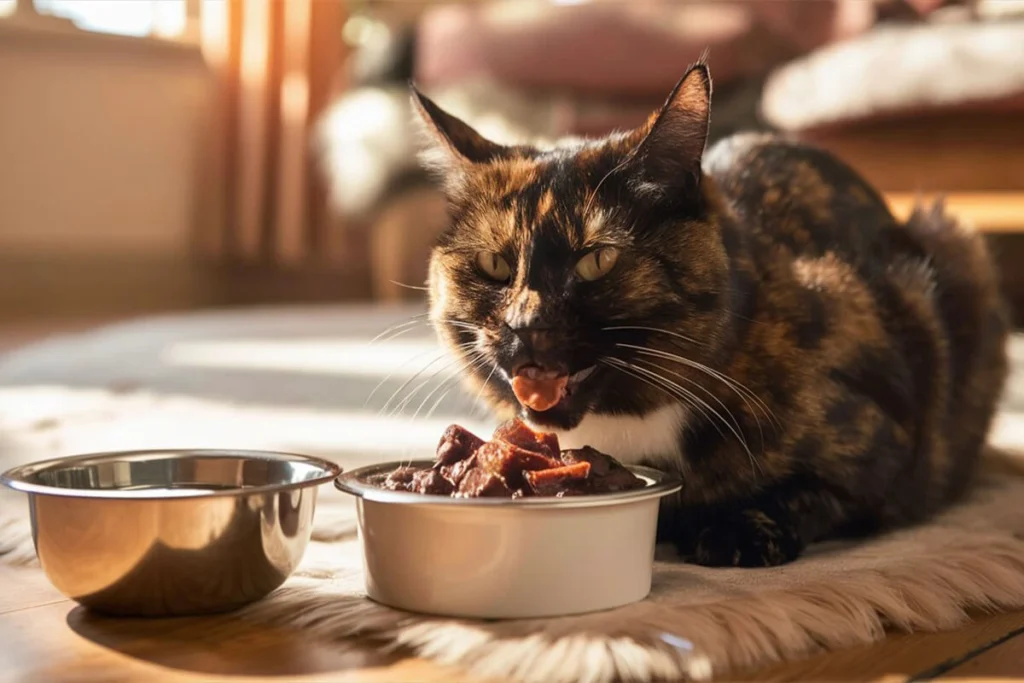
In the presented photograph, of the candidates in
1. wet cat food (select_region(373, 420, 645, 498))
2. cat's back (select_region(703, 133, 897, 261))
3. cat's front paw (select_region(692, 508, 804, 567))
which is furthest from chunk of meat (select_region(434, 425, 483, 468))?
cat's back (select_region(703, 133, 897, 261))

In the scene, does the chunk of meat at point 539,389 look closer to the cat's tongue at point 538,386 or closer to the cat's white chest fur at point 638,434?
the cat's tongue at point 538,386

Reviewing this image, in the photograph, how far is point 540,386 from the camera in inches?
40.4

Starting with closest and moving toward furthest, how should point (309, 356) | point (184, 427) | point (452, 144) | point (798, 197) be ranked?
point (452, 144)
point (798, 197)
point (184, 427)
point (309, 356)

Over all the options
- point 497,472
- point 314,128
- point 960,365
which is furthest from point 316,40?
point 497,472

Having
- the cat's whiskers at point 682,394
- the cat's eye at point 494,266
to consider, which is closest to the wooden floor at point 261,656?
the cat's whiskers at point 682,394

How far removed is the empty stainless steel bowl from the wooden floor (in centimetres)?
3

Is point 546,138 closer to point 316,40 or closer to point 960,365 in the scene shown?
point 316,40

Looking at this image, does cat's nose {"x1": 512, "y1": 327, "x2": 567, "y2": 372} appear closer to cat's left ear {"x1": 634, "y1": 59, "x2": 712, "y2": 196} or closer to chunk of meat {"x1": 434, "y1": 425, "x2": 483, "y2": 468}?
chunk of meat {"x1": 434, "y1": 425, "x2": 483, "y2": 468}

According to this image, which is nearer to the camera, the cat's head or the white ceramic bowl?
the white ceramic bowl

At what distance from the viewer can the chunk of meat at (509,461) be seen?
937mm

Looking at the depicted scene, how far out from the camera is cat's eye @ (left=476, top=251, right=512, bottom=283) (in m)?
1.08

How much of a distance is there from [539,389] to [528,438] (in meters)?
0.05

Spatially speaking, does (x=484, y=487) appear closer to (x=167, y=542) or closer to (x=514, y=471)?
(x=514, y=471)

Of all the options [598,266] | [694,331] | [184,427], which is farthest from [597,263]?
[184,427]
